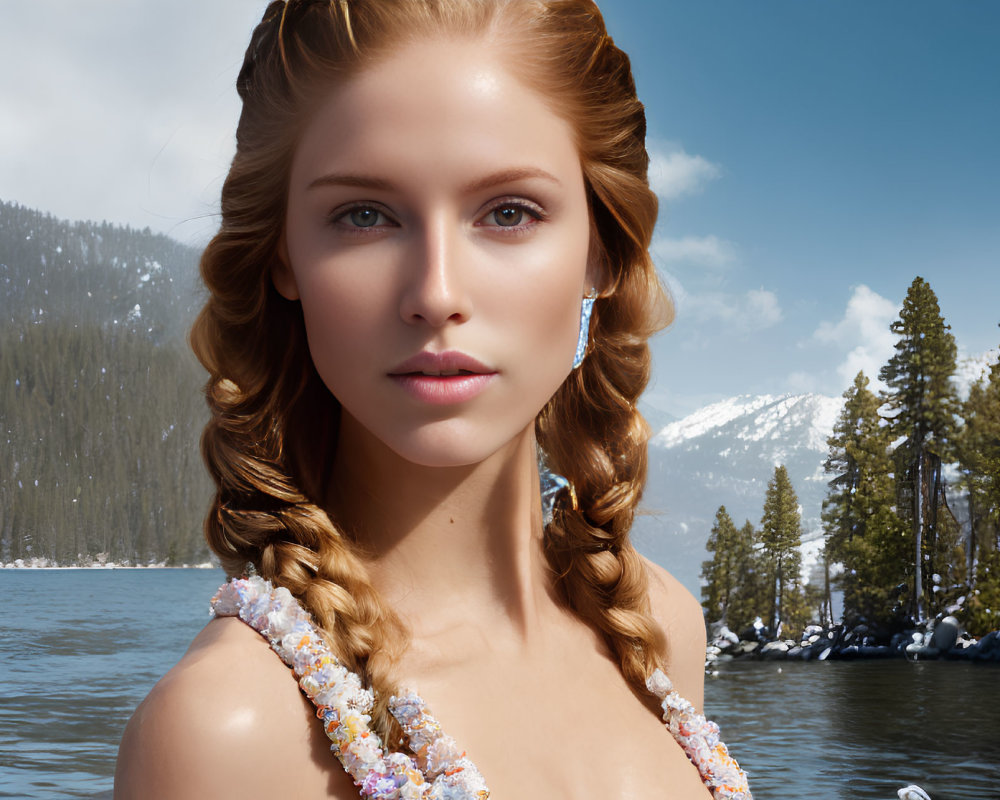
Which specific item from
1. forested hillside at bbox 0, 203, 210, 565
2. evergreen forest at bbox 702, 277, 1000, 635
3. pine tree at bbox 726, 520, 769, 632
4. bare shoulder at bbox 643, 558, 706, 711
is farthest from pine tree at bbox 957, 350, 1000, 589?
forested hillside at bbox 0, 203, 210, 565

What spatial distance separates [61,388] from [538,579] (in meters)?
147

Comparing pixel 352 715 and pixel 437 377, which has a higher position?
pixel 437 377

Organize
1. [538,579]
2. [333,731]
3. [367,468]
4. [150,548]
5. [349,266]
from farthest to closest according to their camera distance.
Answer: [150,548]
[538,579]
[367,468]
[349,266]
[333,731]

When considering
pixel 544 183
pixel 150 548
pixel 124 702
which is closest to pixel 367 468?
pixel 544 183

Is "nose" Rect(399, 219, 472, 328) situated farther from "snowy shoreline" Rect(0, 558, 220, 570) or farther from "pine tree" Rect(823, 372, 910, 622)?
"snowy shoreline" Rect(0, 558, 220, 570)

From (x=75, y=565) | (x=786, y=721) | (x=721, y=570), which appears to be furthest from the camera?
(x=75, y=565)

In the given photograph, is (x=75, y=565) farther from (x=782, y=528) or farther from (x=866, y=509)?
(x=866, y=509)

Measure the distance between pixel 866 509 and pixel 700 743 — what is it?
41838 millimetres

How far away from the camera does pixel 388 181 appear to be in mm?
1900

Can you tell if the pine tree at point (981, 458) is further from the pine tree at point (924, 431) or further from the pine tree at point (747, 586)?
the pine tree at point (747, 586)

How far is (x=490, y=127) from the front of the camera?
196 cm

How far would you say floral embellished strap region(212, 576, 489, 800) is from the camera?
1.81 m

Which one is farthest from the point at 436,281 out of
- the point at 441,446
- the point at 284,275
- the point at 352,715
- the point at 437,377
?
the point at 352,715

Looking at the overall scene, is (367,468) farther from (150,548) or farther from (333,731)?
(150,548)
